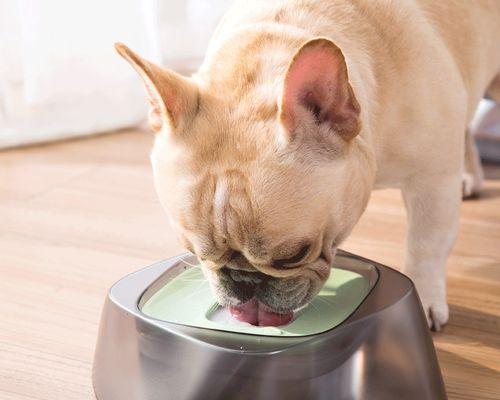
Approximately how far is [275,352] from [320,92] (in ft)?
1.19

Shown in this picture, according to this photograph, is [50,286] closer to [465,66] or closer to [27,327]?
[27,327]

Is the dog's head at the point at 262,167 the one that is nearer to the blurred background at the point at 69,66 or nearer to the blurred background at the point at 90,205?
the blurred background at the point at 90,205

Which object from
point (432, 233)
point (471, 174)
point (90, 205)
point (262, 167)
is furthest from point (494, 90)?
point (262, 167)

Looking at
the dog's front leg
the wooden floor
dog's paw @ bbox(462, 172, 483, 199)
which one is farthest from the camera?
dog's paw @ bbox(462, 172, 483, 199)

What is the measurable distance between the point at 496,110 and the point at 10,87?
1574 mm

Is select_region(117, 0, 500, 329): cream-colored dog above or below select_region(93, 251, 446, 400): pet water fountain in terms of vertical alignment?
above

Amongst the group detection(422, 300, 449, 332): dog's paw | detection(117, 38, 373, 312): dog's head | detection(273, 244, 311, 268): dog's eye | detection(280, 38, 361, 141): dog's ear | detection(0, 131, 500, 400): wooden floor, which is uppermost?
detection(280, 38, 361, 141): dog's ear

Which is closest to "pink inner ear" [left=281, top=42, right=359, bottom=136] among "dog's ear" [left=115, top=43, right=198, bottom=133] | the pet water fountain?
"dog's ear" [left=115, top=43, right=198, bottom=133]

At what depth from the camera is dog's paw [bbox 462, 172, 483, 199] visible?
209 cm

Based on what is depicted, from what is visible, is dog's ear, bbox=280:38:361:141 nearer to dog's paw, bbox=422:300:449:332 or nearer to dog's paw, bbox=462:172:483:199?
dog's paw, bbox=422:300:449:332

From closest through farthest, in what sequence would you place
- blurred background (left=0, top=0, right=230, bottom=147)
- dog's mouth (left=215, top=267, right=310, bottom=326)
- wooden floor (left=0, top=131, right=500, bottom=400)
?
1. dog's mouth (left=215, top=267, right=310, bottom=326)
2. wooden floor (left=0, top=131, right=500, bottom=400)
3. blurred background (left=0, top=0, right=230, bottom=147)

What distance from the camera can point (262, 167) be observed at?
1.05 m

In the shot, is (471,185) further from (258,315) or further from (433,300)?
(258,315)

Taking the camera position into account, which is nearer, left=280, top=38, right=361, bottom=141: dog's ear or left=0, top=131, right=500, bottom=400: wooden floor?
left=280, top=38, right=361, bottom=141: dog's ear
